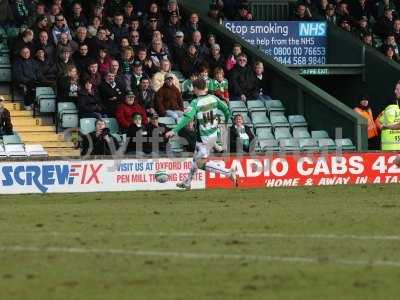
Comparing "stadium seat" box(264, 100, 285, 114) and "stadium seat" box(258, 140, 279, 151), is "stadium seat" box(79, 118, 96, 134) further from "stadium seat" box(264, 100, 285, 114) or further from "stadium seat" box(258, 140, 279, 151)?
"stadium seat" box(264, 100, 285, 114)

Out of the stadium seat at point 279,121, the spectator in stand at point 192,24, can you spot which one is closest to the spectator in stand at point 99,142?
the stadium seat at point 279,121

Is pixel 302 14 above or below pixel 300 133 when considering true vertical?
above

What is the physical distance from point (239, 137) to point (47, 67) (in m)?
4.08

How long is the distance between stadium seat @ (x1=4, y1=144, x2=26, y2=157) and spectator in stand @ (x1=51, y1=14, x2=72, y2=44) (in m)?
3.32

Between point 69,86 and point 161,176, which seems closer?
point 161,176

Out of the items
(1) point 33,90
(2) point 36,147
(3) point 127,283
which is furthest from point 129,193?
(3) point 127,283

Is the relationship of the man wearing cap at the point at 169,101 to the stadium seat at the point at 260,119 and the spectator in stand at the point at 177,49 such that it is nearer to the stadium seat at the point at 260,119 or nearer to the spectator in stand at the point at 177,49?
the spectator in stand at the point at 177,49

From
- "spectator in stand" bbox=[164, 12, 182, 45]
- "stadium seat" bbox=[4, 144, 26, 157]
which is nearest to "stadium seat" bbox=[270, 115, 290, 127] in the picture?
"spectator in stand" bbox=[164, 12, 182, 45]

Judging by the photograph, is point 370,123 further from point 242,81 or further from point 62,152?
point 62,152

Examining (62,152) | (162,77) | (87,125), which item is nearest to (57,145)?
(62,152)

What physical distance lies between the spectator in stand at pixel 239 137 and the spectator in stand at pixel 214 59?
2.44 m

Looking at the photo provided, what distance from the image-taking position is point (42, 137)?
24781mm

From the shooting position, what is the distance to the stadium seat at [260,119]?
26.8 meters

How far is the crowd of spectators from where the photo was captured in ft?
81.4
